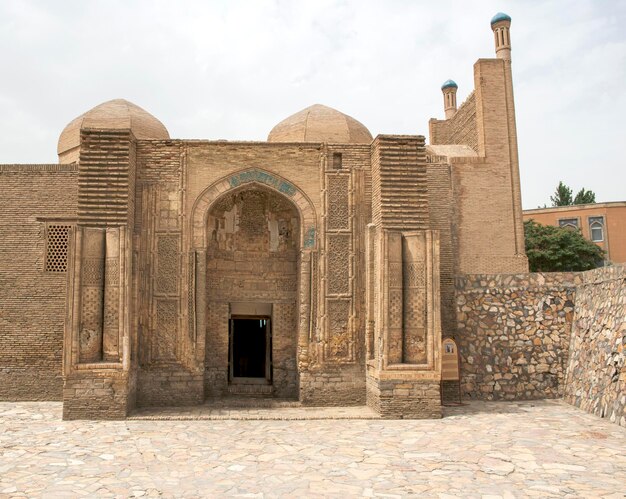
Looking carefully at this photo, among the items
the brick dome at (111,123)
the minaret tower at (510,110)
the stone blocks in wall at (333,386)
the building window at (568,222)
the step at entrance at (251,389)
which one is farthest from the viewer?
the building window at (568,222)

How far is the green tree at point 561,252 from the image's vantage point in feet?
89.2

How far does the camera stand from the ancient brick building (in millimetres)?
9266

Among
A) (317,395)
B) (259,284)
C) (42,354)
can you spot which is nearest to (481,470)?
(317,395)

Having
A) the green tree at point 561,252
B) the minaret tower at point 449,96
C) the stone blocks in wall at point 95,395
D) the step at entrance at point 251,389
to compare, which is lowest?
the step at entrance at point 251,389

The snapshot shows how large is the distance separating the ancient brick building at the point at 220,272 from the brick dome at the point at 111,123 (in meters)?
2.52

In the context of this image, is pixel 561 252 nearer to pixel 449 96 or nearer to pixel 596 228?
pixel 596 228

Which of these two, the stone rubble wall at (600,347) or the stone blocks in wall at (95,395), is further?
the stone blocks in wall at (95,395)

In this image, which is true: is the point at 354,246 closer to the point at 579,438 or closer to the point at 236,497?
the point at 579,438

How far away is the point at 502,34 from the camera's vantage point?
60.2 feet

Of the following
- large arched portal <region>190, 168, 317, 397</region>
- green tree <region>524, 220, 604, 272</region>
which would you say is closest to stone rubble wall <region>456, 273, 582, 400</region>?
large arched portal <region>190, 168, 317, 397</region>

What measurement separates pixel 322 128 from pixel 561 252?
1722cm

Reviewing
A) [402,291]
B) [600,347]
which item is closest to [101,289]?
[402,291]

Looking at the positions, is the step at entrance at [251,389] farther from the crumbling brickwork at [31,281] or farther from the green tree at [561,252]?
the green tree at [561,252]

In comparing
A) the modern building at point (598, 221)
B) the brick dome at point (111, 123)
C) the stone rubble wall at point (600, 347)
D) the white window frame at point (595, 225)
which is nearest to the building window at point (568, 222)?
the modern building at point (598, 221)
